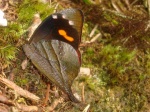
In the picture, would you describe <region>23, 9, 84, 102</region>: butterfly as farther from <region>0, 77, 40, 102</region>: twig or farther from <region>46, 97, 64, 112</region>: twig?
<region>0, 77, 40, 102</region>: twig

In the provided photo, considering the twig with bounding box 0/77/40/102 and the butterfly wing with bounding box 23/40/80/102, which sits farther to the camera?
the butterfly wing with bounding box 23/40/80/102

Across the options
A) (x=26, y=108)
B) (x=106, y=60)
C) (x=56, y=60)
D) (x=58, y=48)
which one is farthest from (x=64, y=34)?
(x=106, y=60)

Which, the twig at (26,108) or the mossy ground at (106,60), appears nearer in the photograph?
the twig at (26,108)

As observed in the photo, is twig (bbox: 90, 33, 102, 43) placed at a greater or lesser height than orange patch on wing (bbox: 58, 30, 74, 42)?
lesser

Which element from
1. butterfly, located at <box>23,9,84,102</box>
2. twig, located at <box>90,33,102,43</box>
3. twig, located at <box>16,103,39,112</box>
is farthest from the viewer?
twig, located at <box>90,33,102,43</box>

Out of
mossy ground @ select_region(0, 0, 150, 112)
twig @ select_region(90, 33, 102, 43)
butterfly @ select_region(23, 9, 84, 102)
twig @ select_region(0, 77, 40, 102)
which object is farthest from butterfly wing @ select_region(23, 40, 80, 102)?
twig @ select_region(90, 33, 102, 43)

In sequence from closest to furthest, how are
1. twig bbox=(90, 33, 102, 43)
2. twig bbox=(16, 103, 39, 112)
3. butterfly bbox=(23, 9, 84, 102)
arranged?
1. twig bbox=(16, 103, 39, 112)
2. butterfly bbox=(23, 9, 84, 102)
3. twig bbox=(90, 33, 102, 43)

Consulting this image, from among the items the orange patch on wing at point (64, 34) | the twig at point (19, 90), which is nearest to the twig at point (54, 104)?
the twig at point (19, 90)

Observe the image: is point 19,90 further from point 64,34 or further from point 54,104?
point 64,34

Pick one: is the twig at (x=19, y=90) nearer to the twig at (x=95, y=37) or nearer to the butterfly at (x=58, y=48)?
the butterfly at (x=58, y=48)
